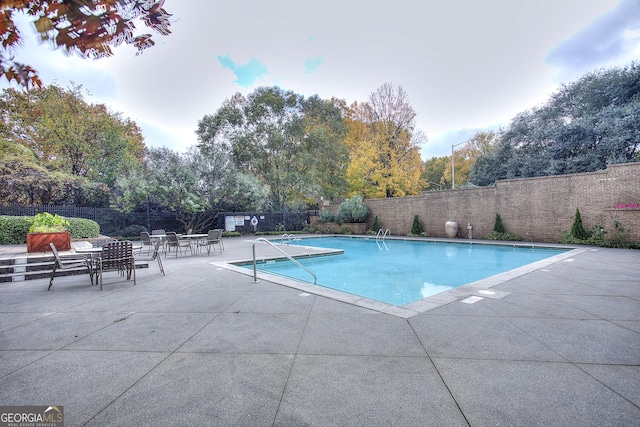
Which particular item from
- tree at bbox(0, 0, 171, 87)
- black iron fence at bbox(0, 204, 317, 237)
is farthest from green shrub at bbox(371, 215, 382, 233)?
tree at bbox(0, 0, 171, 87)

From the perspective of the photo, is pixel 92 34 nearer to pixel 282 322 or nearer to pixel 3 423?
pixel 3 423

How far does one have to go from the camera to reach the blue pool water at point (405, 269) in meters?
6.04

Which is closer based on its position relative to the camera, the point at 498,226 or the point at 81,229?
the point at 81,229

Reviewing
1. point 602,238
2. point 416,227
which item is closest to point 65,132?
point 416,227

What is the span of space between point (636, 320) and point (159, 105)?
64.2ft

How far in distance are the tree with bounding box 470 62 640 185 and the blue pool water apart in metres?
11.2

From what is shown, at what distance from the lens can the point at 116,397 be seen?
6.17 feet

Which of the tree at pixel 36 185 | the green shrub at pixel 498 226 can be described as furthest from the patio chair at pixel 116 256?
the green shrub at pixel 498 226

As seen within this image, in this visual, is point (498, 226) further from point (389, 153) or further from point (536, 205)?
point (389, 153)

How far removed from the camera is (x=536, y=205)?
41.1 feet

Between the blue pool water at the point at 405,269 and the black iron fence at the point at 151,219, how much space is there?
1138 centimetres

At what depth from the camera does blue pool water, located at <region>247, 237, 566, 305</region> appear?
604cm

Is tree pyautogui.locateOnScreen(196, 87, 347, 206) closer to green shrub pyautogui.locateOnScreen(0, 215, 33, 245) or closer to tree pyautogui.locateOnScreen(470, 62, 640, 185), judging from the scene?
green shrub pyautogui.locateOnScreen(0, 215, 33, 245)

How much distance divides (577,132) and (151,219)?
2790 centimetres
